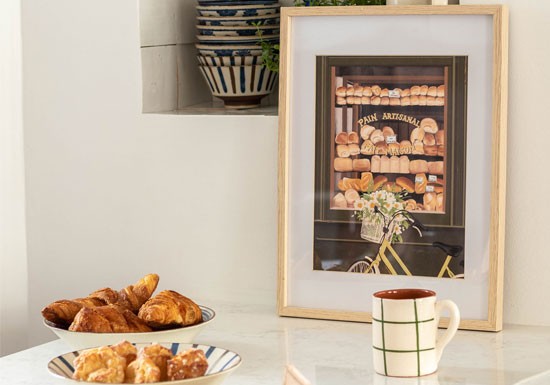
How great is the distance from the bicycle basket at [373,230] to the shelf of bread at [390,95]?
6.6 inches

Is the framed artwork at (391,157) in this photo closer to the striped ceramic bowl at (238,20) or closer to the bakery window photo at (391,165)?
the bakery window photo at (391,165)

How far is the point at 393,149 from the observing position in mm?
1468

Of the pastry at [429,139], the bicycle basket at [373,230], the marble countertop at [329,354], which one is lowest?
the marble countertop at [329,354]

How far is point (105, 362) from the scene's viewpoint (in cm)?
107

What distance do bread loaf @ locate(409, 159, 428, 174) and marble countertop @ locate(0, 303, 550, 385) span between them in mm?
228

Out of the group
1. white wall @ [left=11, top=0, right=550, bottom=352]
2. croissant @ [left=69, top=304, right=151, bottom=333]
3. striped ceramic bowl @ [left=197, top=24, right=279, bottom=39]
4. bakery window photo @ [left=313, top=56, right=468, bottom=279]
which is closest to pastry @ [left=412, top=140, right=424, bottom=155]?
bakery window photo @ [left=313, top=56, right=468, bottom=279]

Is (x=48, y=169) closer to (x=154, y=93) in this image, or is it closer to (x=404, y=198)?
(x=154, y=93)

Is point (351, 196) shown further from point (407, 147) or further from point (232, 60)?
point (232, 60)

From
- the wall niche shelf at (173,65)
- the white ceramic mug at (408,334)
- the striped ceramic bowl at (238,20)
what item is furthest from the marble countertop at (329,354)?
the striped ceramic bowl at (238,20)

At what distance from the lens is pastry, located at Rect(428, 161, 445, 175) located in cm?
145

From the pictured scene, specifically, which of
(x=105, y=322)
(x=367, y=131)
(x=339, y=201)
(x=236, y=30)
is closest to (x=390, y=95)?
(x=367, y=131)

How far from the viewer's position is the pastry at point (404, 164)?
4.80 feet

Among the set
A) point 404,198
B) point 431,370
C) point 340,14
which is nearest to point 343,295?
point 404,198

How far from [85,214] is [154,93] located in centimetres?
22
